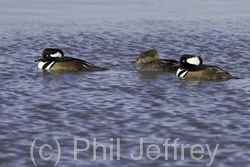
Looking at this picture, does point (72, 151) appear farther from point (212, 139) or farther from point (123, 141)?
point (212, 139)

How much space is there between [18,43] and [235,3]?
1066 centimetres

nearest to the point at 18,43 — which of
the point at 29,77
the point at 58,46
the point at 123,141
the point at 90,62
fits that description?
the point at 58,46

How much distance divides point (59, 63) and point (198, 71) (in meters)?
3.38

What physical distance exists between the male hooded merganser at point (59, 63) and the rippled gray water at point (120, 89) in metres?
0.32

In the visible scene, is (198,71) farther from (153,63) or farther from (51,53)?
(51,53)

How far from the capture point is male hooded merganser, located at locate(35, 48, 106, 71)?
16328 millimetres

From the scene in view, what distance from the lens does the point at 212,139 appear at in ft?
33.0

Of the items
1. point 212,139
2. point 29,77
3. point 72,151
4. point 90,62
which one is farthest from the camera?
point 90,62

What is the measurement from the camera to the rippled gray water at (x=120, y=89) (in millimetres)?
9742

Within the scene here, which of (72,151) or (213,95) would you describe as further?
(213,95)

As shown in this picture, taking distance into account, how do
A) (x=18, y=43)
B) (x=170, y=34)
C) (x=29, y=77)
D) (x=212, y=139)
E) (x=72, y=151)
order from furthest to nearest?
1. (x=170, y=34)
2. (x=18, y=43)
3. (x=29, y=77)
4. (x=212, y=139)
5. (x=72, y=151)

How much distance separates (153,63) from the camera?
55.5 ft

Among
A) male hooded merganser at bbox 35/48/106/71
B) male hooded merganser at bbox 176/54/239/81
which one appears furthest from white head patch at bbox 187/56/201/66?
male hooded merganser at bbox 35/48/106/71

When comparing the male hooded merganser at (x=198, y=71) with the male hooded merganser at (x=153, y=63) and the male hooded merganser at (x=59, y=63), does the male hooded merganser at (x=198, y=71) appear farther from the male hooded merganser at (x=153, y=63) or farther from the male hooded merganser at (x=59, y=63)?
the male hooded merganser at (x=59, y=63)
